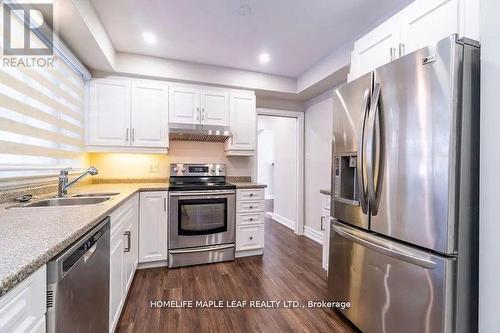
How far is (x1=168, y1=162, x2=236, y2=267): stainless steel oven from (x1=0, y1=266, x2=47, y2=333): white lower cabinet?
6.32 ft

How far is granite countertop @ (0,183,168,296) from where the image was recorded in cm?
63

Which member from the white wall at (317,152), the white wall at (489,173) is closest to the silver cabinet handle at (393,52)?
the white wall at (489,173)

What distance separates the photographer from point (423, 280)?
4.09 ft

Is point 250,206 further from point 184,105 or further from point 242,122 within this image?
point 184,105

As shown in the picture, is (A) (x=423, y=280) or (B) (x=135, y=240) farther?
(B) (x=135, y=240)

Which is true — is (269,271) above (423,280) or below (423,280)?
below

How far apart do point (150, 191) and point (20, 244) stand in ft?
6.08

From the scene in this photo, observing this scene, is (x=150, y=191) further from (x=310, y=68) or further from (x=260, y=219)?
(x=310, y=68)

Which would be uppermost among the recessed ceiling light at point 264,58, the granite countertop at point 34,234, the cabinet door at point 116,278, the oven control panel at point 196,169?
the recessed ceiling light at point 264,58

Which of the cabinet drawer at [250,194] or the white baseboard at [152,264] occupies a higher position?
the cabinet drawer at [250,194]

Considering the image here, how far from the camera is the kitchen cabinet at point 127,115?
276cm

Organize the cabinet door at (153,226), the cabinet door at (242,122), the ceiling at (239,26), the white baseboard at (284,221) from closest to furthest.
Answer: the ceiling at (239,26) < the cabinet door at (153,226) < the cabinet door at (242,122) < the white baseboard at (284,221)

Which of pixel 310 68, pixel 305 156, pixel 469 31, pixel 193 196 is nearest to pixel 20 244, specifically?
pixel 193 196

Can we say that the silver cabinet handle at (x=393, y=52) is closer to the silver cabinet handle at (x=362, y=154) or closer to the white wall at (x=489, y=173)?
the silver cabinet handle at (x=362, y=154)
